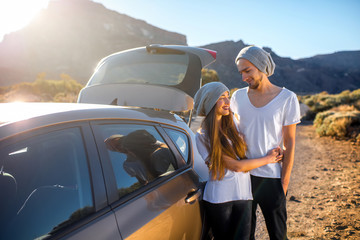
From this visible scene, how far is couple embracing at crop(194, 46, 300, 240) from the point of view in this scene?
1.73 m

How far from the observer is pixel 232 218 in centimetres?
176

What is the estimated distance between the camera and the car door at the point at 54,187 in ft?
2.79

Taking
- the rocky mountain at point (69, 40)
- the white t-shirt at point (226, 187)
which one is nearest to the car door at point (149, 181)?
the white t-shirt at point (226, 187)

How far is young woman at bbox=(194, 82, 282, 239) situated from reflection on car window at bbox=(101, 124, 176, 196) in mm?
326

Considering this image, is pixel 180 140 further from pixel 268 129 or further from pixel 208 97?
pixel 268 129

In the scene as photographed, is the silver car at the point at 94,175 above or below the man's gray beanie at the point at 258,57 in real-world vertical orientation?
below

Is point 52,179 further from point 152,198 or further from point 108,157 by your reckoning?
point 152,198

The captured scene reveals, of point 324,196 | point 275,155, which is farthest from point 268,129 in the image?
point 324,196

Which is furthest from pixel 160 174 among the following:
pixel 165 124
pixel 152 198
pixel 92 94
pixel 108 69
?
pixel 108 69

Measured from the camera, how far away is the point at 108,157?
3.89 ft

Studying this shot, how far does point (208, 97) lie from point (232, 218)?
96cm

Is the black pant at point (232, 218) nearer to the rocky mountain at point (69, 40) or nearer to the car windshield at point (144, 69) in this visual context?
the car windshield at point (144, 69)

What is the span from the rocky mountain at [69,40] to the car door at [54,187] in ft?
213

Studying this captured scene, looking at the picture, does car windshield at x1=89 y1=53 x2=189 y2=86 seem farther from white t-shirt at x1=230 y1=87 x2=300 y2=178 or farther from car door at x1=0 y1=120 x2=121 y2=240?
car door at x1=0 y1=120 x2=121 y2=240
